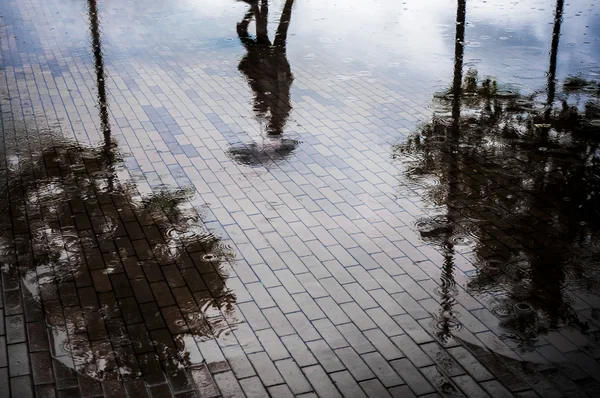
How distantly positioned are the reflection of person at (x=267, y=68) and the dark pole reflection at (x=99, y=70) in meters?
2.27

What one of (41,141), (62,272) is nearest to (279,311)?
(62,272)

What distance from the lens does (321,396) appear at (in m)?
5.34

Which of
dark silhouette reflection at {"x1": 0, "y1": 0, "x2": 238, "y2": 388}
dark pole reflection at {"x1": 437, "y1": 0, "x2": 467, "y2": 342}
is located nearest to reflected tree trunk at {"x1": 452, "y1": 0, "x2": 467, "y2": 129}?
dark pole reflection at {"x1": 437, "y1": 0, "x2": 467, "y2": 342}

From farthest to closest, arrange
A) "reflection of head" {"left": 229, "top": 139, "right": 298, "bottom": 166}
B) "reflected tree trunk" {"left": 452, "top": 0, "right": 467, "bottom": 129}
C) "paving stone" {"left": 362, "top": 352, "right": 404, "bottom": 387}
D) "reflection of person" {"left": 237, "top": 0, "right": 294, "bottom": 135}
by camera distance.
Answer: "reflected tree trunk" {"left": 452, "top": 0, "right": 467, "bottom": 129} → "reflection of person" {"left": 237, "top": 0, "right": 294, "bottom": 135} → "reflection of head" {"left": 229, "top": 139, "right": 298, "bottom": 166} → "paving stone" {"left": 362, "top": 352, "right": 404, "bottom": 387}

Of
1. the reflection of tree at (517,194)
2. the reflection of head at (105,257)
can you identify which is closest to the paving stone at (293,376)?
the reflection of head at (105,257)

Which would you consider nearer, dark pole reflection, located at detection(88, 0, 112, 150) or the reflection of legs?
dark pole reflection, located at detection(88, 0, 112, 150)

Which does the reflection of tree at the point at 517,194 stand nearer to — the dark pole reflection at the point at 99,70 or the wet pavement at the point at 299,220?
the wet pavement at the point at 299,220

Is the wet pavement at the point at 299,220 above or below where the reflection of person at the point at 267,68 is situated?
below

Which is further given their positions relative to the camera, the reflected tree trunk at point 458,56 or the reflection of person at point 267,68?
the reflected tree trunk at point 458,56

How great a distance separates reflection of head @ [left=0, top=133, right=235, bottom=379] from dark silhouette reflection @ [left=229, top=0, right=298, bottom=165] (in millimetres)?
1562

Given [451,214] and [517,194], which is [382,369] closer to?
[451,214]

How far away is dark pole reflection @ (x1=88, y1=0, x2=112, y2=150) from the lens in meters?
10.6

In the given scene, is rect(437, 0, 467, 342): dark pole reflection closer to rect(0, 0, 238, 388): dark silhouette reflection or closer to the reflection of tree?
the reflection of tree

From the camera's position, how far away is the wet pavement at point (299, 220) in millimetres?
5727
